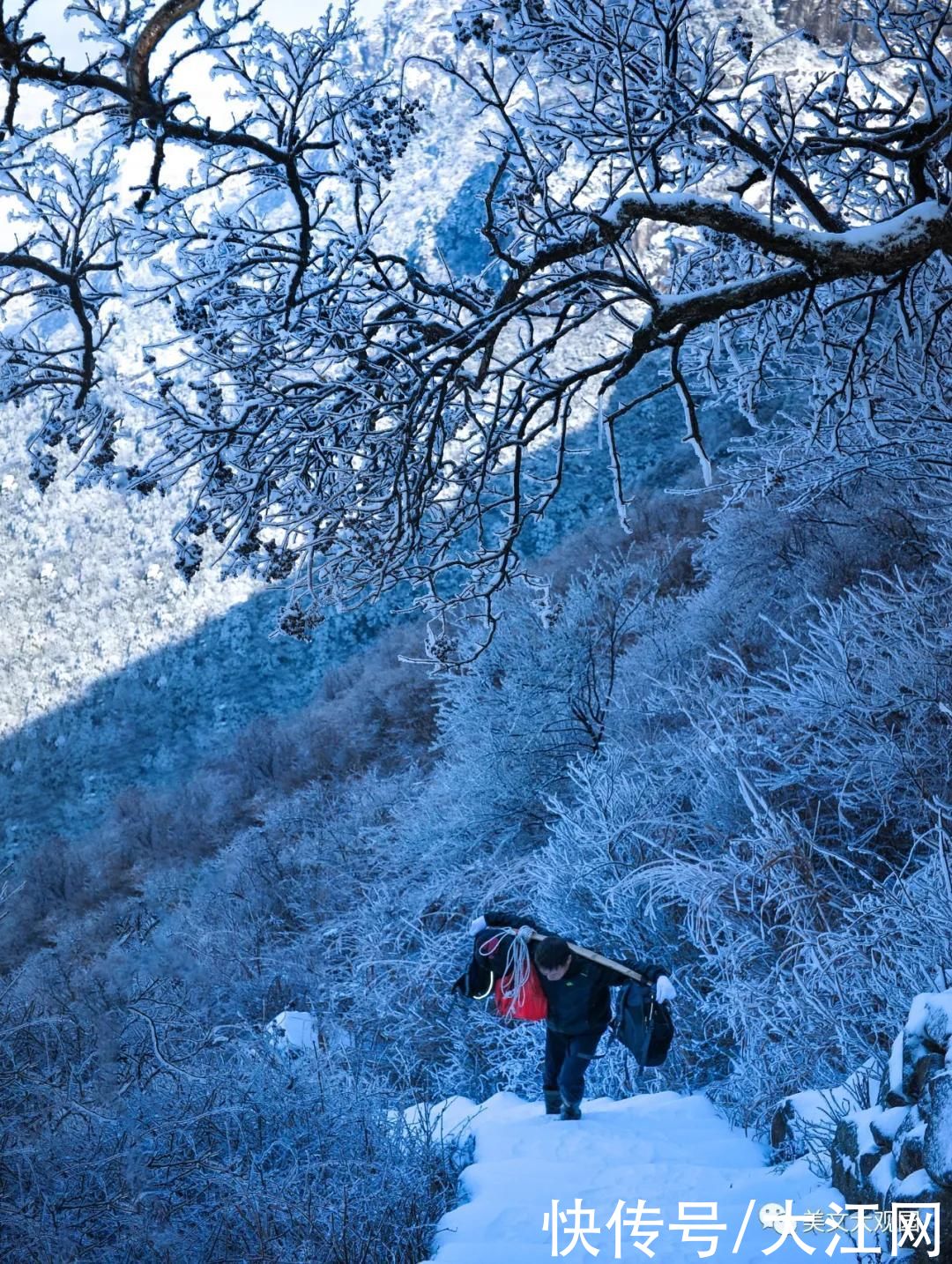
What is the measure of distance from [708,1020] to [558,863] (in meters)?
1.80

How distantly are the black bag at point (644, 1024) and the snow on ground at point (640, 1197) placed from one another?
1.07 feet

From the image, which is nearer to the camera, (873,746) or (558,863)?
(873,746)

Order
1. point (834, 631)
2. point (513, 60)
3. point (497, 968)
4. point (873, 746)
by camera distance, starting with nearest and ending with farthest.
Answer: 1. point (513, 60)
2. point (497, 968)
3. point (873, 746)
4. point (834, 631)

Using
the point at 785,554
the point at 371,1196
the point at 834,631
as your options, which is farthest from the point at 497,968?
→ the point at 785,554

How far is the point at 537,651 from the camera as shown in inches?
417

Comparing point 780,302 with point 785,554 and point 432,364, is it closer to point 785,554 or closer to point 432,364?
point 432,364

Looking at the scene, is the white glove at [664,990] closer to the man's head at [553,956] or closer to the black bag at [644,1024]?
the black bag at [644,1024]

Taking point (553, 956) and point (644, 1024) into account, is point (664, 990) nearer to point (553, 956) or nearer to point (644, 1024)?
point (644, 1024)

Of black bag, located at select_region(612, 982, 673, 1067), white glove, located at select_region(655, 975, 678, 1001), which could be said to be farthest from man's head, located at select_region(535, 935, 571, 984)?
white glove, located at select_region(655, 975, 678, 1001)

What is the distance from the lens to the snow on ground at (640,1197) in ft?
10.7

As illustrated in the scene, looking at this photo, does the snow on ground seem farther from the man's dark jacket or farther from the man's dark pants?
the man's dark jacket

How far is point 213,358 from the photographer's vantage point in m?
3.81

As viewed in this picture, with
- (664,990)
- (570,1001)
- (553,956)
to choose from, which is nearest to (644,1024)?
(664,990)

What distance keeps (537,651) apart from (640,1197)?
7174mm
